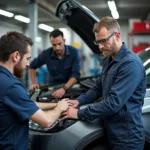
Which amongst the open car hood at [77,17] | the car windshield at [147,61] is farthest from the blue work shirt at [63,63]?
the car windshield at [147,61]

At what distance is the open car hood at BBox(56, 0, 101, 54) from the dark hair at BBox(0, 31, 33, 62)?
3.73 ft

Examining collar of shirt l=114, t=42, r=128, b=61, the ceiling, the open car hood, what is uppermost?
the ceiling

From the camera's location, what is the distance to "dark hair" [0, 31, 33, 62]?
62.8 inches

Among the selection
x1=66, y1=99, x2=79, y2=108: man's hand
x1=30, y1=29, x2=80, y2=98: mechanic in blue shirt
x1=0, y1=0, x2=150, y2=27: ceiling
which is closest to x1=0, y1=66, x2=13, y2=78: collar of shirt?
x1=66, y1=99, x2=79, y2=108: man's hand

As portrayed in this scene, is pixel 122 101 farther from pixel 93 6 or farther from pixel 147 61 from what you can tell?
pixel 93 6

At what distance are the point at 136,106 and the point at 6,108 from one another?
0.97 meters

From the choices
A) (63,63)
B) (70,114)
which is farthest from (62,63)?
(70,114)

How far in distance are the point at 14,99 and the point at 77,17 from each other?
1857mm

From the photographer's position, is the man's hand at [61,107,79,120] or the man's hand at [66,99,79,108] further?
the man's hand at [66,99,79,108]

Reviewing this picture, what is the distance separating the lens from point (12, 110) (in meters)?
1.56

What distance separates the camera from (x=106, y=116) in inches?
77.2

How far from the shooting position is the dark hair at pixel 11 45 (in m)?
1.60

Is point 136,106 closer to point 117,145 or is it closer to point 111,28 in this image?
point 117,145

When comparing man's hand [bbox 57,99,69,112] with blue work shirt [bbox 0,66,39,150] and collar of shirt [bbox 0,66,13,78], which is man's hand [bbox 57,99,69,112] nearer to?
blue work shirt [bbox 0,66,39,150]
